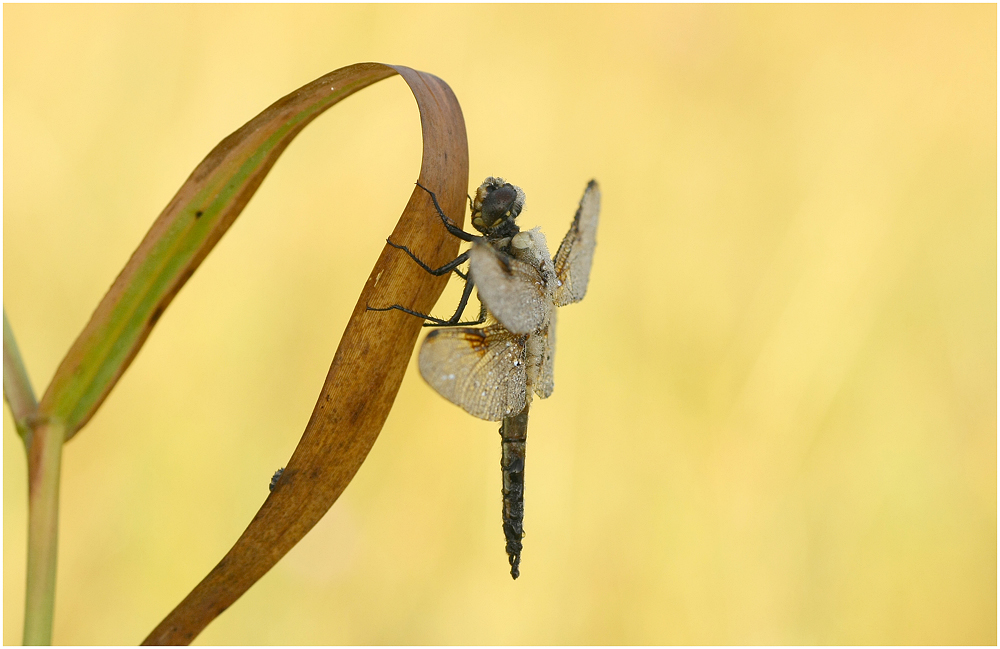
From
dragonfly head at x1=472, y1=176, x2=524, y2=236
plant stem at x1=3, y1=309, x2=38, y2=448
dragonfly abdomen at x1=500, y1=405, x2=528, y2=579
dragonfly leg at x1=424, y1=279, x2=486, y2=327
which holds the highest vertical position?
dragonfly head at x1=472, y1=176, x2=524, y2=236

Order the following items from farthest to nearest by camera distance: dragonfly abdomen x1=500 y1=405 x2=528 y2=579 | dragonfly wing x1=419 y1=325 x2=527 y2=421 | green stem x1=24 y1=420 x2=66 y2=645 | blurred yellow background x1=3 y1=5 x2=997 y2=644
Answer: blurred yellow background x1=3 y1=5 x2=997 y2=644 < dragonfly abdomen x1=500 y1=405 x2=528 y2=579 < dragonfly wing x1=419 y1=325 x2=527 y2=421 < green stem x1=24 y1=420 x2=66 y2=645

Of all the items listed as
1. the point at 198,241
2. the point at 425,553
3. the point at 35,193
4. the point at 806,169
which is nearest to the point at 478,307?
the point at 198,241

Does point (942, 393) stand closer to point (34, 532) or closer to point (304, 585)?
point (304, 585)

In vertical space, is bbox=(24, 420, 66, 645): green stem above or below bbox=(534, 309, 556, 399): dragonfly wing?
below

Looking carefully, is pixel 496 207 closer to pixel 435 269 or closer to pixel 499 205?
pixel 499 205

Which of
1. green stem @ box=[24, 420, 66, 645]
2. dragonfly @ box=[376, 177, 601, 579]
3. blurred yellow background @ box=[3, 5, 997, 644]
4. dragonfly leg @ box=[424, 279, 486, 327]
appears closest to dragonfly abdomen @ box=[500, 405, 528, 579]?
dragonfly @ box=[376, 177, 601, 579]

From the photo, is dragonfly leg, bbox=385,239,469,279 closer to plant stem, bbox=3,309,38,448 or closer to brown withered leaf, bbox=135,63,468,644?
brown withered leaf, bbox=135,63,468,644

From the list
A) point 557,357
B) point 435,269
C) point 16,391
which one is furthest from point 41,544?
point 557,357
